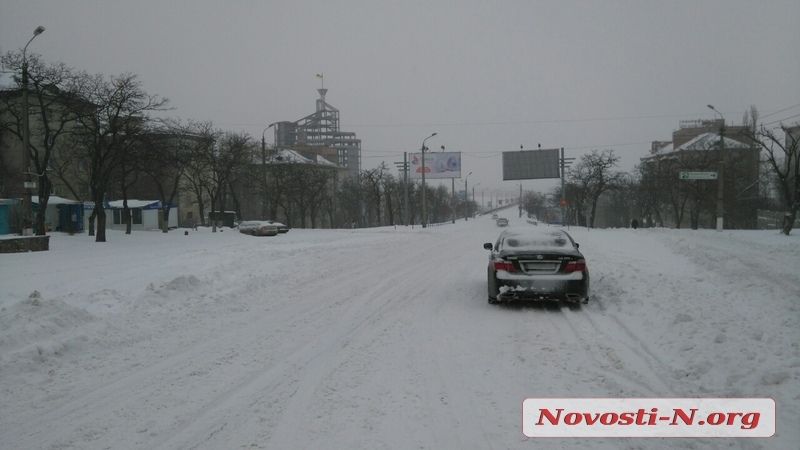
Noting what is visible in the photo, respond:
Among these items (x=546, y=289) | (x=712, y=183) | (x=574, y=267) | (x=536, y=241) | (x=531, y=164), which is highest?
(x=531, y=164)

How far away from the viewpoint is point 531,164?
191 ft

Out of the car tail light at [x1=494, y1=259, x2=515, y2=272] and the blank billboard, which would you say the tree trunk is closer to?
the car tail light at [x1=494, y1=259, x2=515, y2=272]

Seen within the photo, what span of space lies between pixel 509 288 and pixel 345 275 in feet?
20.3

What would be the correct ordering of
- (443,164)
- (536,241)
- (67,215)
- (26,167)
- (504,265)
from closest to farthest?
(504,265) < (536,241) < (26,167) < (67,215) < (443,164)

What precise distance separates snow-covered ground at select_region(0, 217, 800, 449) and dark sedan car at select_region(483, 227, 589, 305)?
311 mm

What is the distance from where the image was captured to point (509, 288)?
8.98 meters

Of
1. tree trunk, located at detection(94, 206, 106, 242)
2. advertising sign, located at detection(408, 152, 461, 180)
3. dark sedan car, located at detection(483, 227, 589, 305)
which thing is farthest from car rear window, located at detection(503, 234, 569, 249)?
advertising sign, located at detection(408, 152, 461, 180)

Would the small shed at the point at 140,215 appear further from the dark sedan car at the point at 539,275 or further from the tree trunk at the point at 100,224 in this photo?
the dark sedan car at the point at 539,275

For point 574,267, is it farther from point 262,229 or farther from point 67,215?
point 67,215

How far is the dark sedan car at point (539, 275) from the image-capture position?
8.77 metres

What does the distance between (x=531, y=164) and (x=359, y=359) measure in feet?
181

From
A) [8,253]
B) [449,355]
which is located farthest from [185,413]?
[8,253]

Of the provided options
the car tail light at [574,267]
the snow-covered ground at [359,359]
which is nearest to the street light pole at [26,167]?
the snow-covered ground at [359,359]

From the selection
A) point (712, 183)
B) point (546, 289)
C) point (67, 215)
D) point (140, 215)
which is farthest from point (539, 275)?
point (140, 215)
